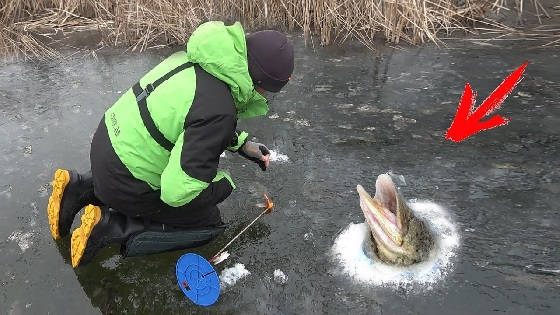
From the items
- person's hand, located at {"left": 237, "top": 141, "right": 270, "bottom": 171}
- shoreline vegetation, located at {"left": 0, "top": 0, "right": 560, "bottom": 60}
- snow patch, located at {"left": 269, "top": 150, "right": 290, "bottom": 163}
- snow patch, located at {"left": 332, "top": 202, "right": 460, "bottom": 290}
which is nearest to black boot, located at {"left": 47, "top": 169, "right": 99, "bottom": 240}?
person's hand, located at {"left": 237, "top": 141, "right": 270, "bottom": 171}

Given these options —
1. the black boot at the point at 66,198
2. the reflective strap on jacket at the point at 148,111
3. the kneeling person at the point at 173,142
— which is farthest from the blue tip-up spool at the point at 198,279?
the black boot at the point at 66,198

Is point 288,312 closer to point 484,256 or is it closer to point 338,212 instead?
point 338,212

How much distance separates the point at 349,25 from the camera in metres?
5.79

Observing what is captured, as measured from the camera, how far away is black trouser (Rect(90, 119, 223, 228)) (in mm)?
2436

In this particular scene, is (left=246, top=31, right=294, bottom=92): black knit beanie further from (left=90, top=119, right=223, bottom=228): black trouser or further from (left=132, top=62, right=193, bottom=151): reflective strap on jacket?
(left=90, top=119, right=223, bottom=228): black trouser

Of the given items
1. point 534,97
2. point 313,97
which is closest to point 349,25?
point 313,97

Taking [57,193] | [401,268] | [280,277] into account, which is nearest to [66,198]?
[57,193]

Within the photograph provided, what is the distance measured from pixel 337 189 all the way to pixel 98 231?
1.65m

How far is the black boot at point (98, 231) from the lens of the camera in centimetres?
247

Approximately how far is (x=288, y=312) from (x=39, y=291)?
1401mm

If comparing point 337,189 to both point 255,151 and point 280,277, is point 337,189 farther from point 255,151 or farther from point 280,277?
point 280,277

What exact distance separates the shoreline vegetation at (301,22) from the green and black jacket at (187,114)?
379 centimetres

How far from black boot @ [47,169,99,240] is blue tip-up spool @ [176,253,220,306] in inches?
31.1

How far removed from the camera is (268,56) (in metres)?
2.19
